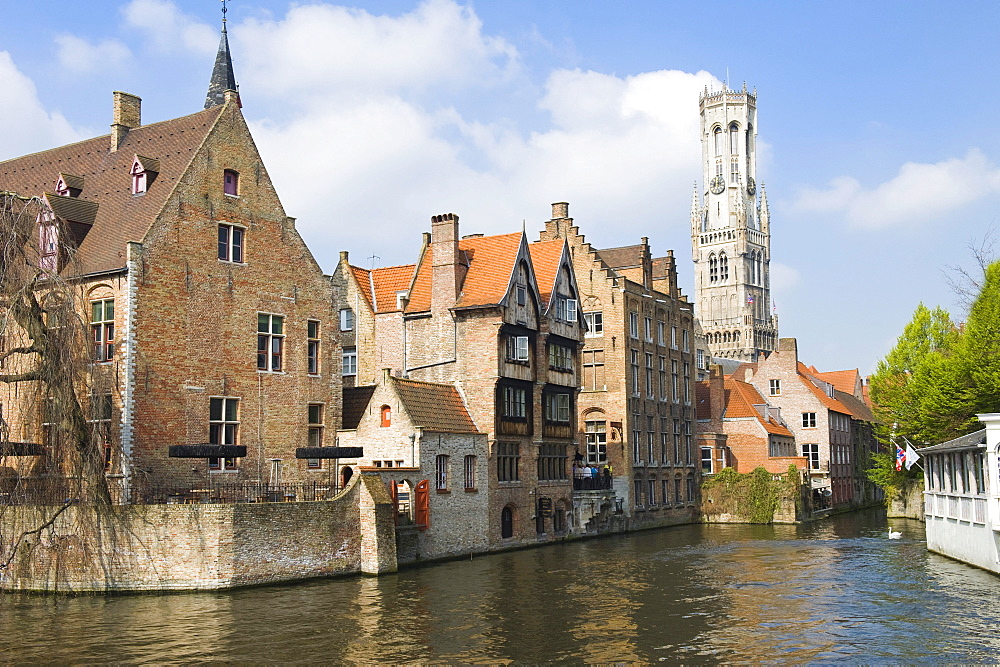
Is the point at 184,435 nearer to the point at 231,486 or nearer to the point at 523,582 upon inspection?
the point at 231,486

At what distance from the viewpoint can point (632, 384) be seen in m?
59.3

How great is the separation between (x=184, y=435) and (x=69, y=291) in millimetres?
8865

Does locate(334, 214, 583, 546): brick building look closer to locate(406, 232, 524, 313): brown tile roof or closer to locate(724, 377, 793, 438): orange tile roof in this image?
locate(406, 232, 524, 313): brown tile roof

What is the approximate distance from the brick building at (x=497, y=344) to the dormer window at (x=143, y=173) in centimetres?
1255

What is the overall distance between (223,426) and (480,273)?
45.2 ft

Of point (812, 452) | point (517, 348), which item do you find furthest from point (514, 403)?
point (812, 452)

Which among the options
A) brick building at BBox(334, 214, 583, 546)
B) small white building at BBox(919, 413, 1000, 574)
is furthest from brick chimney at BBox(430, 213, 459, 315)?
small white building at BBox(919, 413, 1000, 574)

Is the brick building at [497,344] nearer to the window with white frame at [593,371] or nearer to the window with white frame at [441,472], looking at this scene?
the window with white frame at [441,472]

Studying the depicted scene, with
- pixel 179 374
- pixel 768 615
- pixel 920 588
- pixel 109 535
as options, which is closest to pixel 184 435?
pixel 179 374

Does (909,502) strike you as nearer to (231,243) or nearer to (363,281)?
(363,281)

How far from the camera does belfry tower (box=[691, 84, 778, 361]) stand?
596 feet

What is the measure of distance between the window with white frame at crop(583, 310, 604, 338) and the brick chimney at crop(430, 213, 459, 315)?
15.5 m

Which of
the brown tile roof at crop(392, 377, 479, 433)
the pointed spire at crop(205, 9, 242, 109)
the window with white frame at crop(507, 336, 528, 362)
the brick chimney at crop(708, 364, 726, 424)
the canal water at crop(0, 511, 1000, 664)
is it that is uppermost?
the pointed spire at crop(205, 9, 242, 109)

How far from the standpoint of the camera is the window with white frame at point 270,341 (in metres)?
39.0
